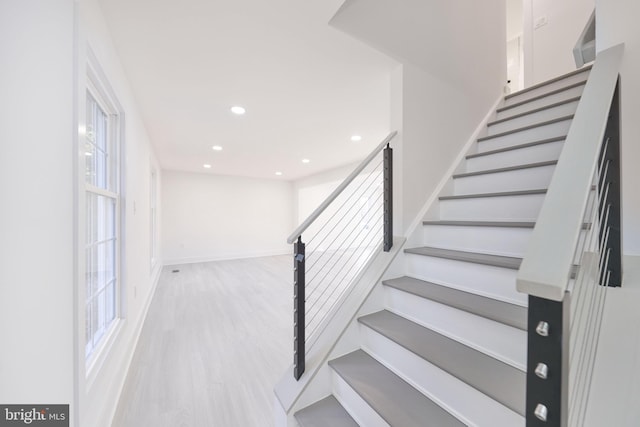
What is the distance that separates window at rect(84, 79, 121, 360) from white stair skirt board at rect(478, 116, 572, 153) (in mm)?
3095

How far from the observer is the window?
1.48 m

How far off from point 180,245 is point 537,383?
7472mm

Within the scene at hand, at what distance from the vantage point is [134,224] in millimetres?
2439

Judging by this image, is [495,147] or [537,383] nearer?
[537,383]

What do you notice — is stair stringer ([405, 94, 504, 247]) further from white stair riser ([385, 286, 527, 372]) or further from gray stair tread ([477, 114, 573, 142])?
white stair riser ([385, 286, 527, 372])

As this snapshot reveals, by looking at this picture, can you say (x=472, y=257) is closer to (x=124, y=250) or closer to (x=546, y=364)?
(x=546, y=364)

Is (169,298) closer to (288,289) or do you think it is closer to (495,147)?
(288,289)

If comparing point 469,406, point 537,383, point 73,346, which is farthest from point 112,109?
point 469,406

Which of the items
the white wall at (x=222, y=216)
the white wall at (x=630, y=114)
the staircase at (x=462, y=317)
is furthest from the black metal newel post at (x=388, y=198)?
the white wall at (x=222, y=216)

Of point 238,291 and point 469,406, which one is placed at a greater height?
point 469,406

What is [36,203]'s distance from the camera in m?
0.91

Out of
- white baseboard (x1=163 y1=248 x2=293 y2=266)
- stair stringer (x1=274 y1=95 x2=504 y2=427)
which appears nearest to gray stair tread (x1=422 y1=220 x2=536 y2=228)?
stair stringer (x1=274 y1=95 x2=504 y2=427)

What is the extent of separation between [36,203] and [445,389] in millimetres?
1840

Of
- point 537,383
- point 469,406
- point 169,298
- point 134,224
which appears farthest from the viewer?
point 169,298
